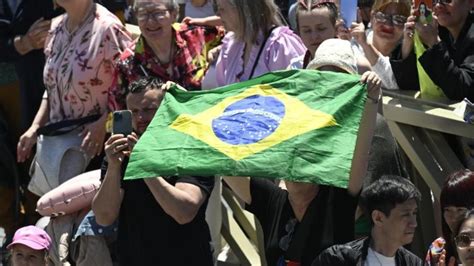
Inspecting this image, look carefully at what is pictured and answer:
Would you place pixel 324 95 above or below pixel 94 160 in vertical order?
above

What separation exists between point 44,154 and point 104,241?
1097 millimetres

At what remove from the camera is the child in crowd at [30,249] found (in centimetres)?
680

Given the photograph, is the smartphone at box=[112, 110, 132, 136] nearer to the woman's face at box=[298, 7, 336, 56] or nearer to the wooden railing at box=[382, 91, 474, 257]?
the woman's face at box=[298, 7, 336, 56]

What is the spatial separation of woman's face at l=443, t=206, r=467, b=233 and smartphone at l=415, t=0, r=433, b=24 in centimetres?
134

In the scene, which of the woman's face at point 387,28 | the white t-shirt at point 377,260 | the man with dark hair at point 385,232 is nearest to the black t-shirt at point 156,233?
the man with dark hair at point 385,232

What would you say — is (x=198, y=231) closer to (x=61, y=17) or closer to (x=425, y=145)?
(x=425, y=145)

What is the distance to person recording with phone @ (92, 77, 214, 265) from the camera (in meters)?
6.27

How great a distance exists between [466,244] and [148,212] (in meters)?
1.65

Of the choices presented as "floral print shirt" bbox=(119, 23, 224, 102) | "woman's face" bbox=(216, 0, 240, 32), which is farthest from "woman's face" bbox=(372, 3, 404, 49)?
"floral print shirt" bbox=(119, 23, 224, 102)

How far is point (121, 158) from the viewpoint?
6316mm

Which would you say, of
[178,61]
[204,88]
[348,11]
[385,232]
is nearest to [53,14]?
[178,61]

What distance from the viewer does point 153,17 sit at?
7621mm

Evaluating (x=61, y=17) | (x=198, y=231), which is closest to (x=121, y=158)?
(x=198, y=231)

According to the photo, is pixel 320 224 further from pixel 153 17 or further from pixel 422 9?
pixel 153 17
